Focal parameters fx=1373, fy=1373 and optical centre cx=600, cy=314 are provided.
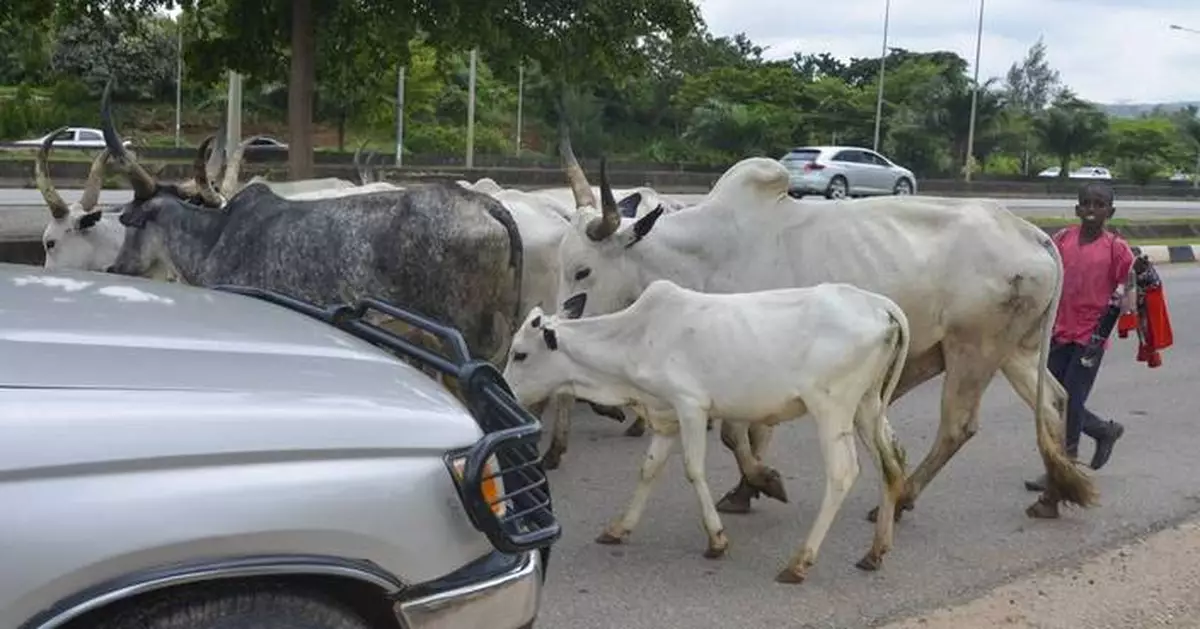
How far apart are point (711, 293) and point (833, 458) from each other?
1.73 m

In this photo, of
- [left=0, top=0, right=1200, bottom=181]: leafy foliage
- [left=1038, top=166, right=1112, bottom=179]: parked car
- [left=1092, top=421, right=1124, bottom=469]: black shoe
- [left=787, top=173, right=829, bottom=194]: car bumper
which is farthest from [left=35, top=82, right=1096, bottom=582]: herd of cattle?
[left=1038, top=166, right=1112, bottom=179]: parked car

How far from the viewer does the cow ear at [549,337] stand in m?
6.02

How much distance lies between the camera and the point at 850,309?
5730mm

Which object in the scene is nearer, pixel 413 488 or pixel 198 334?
pixel 413 488

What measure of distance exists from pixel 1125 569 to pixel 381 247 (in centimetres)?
403

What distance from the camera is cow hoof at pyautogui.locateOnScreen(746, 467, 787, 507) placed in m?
6.53

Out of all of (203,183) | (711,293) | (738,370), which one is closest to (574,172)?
(711,293)

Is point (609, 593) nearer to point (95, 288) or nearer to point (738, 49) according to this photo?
point (95, 288)

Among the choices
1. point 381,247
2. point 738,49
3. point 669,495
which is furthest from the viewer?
point 738,49

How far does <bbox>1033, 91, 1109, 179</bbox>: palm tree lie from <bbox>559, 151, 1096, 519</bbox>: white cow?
44.4 meters

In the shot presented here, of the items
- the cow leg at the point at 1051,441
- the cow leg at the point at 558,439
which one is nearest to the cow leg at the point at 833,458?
the cow leg at the point at 1051,441

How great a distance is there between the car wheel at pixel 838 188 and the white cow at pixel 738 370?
25986mm

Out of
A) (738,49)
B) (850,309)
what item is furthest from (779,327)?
(738,49)

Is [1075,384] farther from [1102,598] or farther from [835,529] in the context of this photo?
[1102,598]
